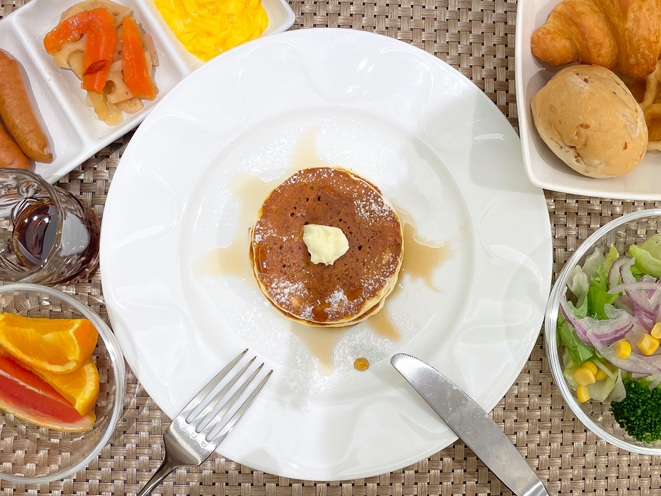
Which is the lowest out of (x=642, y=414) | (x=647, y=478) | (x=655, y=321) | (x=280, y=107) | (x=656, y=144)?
(x=647, y=478)

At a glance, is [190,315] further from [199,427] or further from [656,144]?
[656,144]

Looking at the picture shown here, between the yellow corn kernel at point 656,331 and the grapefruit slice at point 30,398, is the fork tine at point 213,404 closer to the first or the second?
the grapefruit slice at point 30,398

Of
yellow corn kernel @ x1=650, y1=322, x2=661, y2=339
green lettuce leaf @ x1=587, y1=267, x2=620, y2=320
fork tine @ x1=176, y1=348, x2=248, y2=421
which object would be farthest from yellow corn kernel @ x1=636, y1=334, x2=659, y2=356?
fork tine @ x1=176, y1=348, x2=248, y2=421

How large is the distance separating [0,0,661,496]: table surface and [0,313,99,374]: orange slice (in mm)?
231

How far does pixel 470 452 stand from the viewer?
211cm

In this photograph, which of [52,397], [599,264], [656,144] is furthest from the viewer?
[599,264]

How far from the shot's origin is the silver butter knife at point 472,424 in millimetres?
1905

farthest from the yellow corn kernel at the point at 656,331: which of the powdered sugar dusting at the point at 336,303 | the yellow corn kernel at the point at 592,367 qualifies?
the powdered sugar dusting at the point at 336,303

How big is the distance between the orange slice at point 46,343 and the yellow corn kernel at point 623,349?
2146 mm

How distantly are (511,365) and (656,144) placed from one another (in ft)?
3.34

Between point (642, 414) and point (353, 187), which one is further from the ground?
point (353, 187)

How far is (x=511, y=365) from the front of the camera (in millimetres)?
1922

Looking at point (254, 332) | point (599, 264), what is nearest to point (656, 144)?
point (599, 264)

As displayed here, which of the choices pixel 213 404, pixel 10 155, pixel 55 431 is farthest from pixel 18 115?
pixel 213 404
